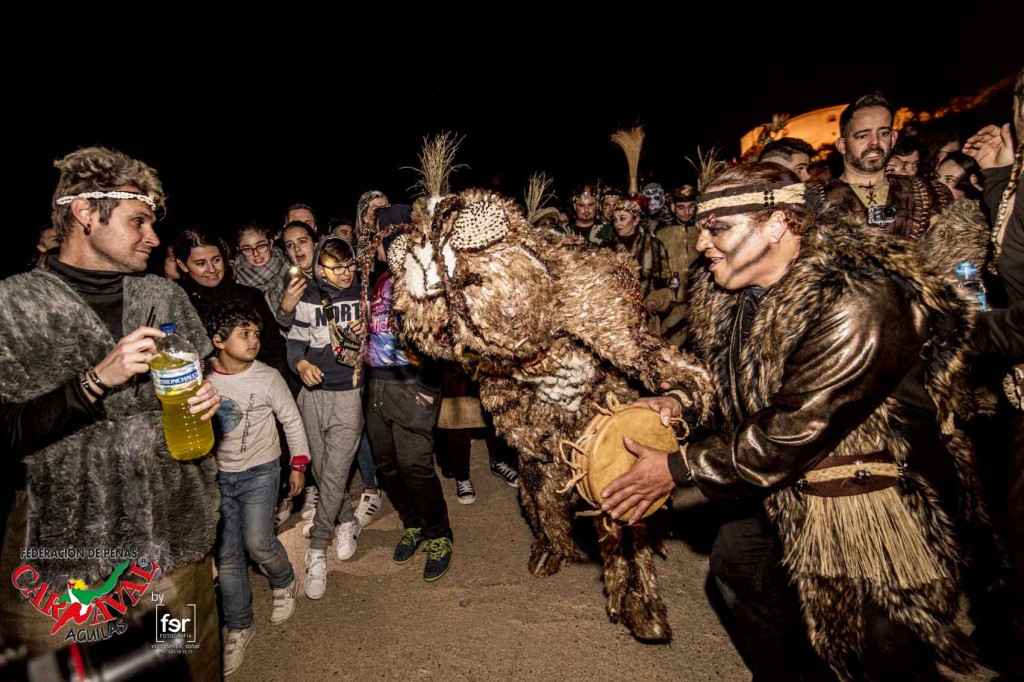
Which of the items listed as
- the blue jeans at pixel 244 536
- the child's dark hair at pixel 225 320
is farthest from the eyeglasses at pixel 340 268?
the blue jeans at pixel 244 536

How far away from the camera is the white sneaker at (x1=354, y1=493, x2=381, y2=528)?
4.02m

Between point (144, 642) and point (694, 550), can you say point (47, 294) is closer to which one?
point (144, 642)

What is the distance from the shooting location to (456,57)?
13367 mm

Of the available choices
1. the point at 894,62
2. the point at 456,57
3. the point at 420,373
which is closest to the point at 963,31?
the point at 894,62

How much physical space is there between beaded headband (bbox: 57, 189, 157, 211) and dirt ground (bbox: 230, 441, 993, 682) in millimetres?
2551

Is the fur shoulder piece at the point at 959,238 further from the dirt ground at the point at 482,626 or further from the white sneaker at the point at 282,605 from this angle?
the white sneaker at the point at 282,605

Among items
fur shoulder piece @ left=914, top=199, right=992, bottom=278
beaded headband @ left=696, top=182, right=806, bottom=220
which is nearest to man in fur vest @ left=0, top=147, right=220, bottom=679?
beaded headband @ left=696, top=182, right=806, bottom=220

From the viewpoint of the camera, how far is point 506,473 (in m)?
4.56

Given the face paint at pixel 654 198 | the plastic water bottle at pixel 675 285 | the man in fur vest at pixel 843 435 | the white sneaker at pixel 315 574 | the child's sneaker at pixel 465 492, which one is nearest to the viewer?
the man in fur vest at pixel 843 435

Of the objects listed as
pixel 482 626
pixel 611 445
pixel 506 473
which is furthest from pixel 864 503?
pixel 506 473

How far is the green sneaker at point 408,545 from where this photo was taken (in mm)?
3535

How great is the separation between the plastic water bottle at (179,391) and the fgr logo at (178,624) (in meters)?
0.62

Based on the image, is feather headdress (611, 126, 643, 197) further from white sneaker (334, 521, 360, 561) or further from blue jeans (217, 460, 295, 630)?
blue jeans (217, 460, 295, 630)

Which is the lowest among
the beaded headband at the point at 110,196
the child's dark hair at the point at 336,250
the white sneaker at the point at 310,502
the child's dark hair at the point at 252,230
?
the white sneaker at the point at 310,502
